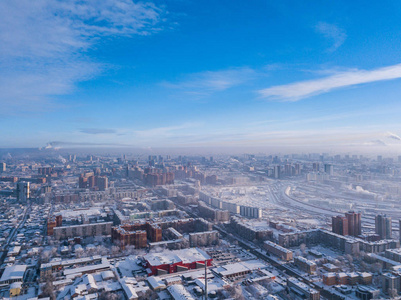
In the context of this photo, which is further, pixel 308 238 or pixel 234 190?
pixel 234 190

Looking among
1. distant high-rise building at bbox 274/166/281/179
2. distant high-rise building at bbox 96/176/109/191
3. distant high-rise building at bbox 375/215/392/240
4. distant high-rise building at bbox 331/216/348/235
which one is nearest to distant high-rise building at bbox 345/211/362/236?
distant high-rise building at bbox 331/216/348/235

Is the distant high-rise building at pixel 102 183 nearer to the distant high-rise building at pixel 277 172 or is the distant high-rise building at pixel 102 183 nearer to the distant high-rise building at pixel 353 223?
the distant high-rise building at pixel 277 172

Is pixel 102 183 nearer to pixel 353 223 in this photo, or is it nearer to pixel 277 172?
pixel 277 172

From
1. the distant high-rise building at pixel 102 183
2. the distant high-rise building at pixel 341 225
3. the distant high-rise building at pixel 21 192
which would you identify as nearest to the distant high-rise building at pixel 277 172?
the distant high-rise building at pixel 102 183

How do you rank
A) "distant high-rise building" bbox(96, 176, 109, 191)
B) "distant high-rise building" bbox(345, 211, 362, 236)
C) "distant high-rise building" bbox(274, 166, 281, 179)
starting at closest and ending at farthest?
"distant high-rise building" bbox(345, 211, 362, 236)
"distant high-rise building" bbox(96, 176, 109, 191)
"distant high-rise building" bbox(274, 166, 281, 179)

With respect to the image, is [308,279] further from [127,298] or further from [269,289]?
[127,298]

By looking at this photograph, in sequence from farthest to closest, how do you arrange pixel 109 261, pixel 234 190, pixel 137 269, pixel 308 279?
pixel 234 190
pixel 109 261
pixel 137 269
pixel 308 279

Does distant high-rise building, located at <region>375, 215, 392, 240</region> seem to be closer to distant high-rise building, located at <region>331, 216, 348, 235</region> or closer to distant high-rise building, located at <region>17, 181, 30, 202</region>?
distant high-rise building, located at <region>331, 216, 348, 235</region>

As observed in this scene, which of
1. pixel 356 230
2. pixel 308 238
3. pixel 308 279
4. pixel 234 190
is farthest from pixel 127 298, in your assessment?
pixel 234 190

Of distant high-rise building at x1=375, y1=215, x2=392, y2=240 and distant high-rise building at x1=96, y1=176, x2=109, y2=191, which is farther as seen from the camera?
distant high-rise building at x1=96, y1=176, x2=109, y2=191
